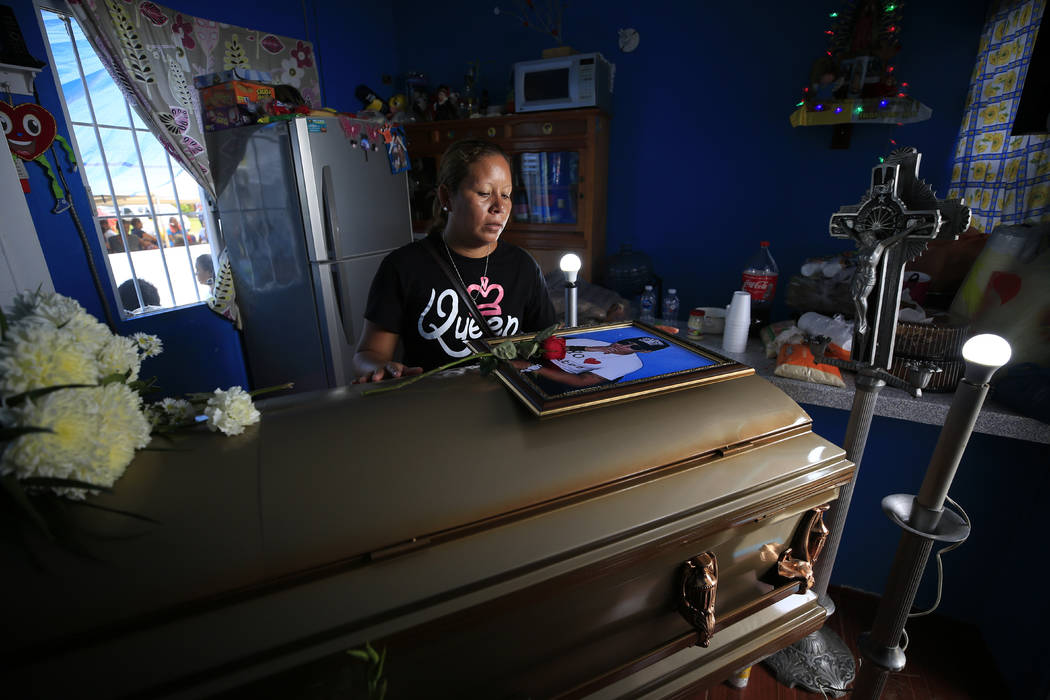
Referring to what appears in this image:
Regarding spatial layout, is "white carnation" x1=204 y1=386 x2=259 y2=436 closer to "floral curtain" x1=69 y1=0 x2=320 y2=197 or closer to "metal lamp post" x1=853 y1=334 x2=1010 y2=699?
"metal lamp post" x1=853 y1=334 x2=1010 y2=699

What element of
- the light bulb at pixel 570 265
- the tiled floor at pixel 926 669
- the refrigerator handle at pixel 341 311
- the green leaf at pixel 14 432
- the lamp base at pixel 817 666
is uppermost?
the light bulb at pixel 570 265

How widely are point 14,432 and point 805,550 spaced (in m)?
1.24

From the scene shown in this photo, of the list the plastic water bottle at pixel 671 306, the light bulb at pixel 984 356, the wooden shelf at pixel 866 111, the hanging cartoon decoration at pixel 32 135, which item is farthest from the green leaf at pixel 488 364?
the hanging cartoon decoration at pixel 32 135

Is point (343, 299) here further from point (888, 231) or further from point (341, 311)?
point (888, 231)

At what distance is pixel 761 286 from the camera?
262cm

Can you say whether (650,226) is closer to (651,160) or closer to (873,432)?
(651,160)

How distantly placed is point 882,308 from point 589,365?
2.37 feet

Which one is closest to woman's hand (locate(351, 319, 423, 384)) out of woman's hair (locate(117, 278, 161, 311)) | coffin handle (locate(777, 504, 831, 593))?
coffin handle (locate(777, 504, 831, 593))

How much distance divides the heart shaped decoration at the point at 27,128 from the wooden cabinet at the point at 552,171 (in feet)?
7.45

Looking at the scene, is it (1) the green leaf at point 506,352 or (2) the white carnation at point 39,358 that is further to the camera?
(1) the green leaf at point 506,352

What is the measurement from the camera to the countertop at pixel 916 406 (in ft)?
5.43

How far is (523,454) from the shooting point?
0.76m

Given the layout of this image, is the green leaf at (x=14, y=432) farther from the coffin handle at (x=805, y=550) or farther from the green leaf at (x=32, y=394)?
the coffin handle at (x=805, y=550)

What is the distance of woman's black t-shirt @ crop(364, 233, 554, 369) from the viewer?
1663 mm
